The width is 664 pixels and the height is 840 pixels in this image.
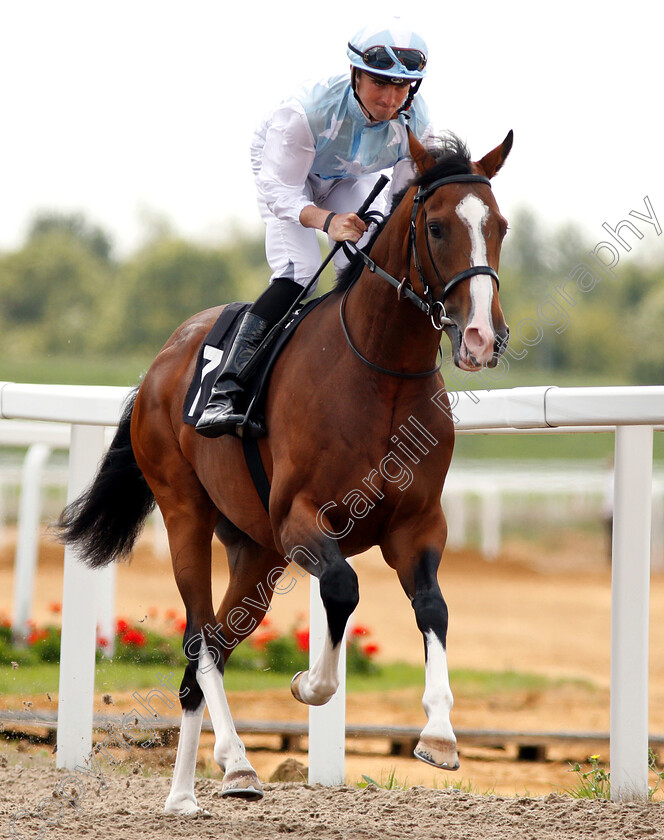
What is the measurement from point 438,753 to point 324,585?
1.85ft

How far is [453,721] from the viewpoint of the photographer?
26.1 ft

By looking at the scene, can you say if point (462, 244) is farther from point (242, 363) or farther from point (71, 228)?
point (71, 228)

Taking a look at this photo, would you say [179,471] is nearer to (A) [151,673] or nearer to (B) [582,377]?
(A) [151,673]

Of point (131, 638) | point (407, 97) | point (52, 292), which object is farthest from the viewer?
point (52, 292)

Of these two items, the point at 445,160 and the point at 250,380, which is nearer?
the point at 445,160

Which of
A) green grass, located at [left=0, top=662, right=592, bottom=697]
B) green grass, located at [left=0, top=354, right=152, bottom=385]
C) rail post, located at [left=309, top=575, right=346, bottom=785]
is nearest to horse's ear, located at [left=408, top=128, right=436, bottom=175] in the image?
rail post, located at [left=309, top=575, right=346, bottom=785]

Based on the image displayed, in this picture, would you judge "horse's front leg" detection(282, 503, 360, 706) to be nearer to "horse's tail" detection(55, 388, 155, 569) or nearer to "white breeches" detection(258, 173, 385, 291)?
"white breeches" detection(258, 173, 385, 291)

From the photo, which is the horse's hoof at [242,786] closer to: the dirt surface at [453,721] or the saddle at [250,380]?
the dirt surface at [453,721]

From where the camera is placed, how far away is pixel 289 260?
384cm

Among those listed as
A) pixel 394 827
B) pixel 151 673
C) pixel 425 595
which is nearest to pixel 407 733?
pixel 151 673

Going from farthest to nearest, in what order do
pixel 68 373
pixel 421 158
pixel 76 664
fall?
pixel 68 373 → pixel 76 664 → pixel 421 158

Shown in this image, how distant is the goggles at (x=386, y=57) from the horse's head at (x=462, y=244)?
436 millimetres

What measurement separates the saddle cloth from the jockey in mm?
51

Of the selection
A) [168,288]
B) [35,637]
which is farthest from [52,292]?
[35,637]
